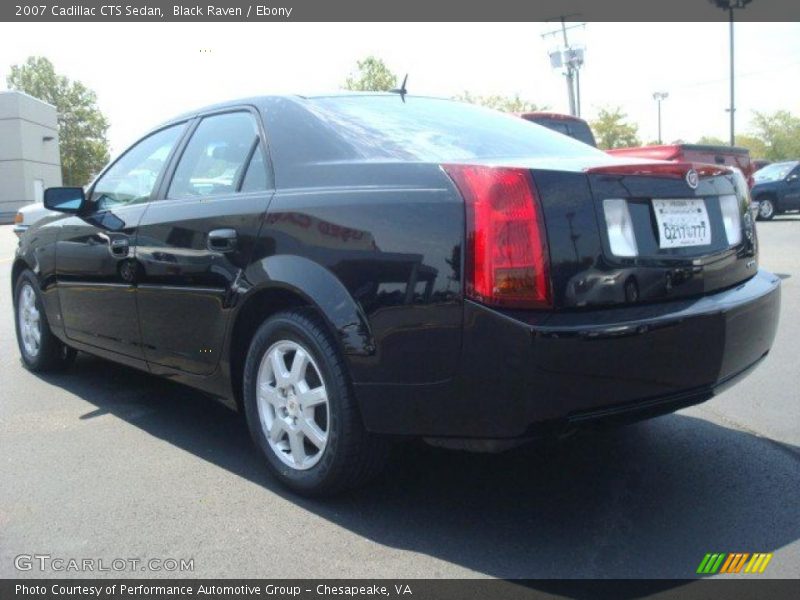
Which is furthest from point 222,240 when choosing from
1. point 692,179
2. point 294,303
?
point 692,179

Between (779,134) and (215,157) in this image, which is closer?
(215,157)

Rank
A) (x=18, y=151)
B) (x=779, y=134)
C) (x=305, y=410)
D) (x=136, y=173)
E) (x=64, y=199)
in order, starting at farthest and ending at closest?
1. (x=779, y=134)
2. (x=18, y=151)
3. (x=64, y=199)
4. (x=136, y=173)
5. (x=305, y=410)

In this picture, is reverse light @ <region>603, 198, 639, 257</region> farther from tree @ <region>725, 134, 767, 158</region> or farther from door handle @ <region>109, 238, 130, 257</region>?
tree @ <region>725, 134, 767, 158</region>

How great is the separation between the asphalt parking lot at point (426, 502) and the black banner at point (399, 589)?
0.06 meters

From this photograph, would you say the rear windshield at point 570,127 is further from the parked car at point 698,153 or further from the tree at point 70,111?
the tree at point 70,111

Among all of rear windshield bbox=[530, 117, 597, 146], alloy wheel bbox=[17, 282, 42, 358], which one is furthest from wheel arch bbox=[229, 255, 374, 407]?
rear windshield bbox=[530, 117, 597, 146]

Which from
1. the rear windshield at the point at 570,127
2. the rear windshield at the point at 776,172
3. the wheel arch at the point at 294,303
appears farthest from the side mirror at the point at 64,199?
the rear windshield at the point at 776,172

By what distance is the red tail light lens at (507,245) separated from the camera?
8.69ft

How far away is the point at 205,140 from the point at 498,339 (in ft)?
7.05

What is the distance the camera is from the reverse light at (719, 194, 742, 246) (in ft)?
10.7

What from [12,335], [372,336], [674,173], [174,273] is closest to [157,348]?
[174,273]

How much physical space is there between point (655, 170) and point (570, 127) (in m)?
9.83

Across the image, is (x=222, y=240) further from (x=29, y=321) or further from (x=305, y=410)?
(x=29, y=321)

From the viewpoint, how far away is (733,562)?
106 inches
